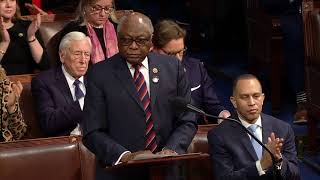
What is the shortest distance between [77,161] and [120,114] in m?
0.47

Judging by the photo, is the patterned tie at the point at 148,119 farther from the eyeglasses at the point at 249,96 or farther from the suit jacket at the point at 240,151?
the eyeglasses at the point at 249,96

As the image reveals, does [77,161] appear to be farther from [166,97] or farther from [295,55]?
[295,55]

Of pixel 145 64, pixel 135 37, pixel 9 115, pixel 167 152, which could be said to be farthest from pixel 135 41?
pixel 9 115

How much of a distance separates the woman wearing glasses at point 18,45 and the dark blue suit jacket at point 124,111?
1.76m

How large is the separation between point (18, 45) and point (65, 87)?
81 centimetres

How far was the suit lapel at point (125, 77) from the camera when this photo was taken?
346cm

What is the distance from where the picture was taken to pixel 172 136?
348 centimetres

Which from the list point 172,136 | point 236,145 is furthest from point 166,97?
point 236,145

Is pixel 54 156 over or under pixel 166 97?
under

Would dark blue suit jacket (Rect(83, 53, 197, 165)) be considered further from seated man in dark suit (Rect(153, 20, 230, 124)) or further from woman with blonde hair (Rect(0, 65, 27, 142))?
seated man in dark suit (Rect(153, 20, 230, 124))

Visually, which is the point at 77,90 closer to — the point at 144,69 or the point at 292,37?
the point at 144,69

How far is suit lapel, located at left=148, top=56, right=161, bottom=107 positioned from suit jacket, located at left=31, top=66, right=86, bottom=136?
1.03 meters

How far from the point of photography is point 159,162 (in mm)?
3117

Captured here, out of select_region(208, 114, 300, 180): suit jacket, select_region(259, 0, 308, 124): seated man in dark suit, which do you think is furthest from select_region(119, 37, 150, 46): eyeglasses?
select_region(259, 0, 308, 124): seated man in dark suit
